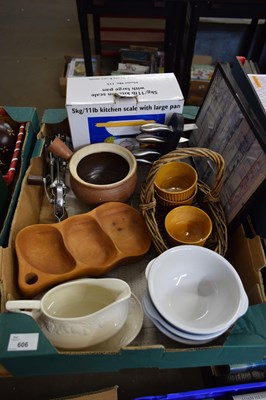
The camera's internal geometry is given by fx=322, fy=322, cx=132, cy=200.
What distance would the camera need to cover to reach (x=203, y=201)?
733 mm

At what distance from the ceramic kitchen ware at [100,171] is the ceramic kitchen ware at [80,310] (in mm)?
200

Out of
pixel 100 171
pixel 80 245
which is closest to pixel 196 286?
pixel 80 245

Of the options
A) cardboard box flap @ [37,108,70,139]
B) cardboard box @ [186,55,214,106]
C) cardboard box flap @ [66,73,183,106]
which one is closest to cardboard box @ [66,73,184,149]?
cardboard box flap @ [66,73,183,106]

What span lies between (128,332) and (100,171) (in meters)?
0.38

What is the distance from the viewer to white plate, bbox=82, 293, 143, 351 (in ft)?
1.83

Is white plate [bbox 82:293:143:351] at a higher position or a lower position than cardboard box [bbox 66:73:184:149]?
lower

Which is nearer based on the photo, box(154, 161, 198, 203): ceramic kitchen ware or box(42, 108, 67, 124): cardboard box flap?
box(154, 161, 198, 203): ceramic kitchen ware

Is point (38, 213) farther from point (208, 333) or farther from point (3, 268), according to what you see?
point (208, 333)

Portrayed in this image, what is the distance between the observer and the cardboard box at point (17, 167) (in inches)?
25.9

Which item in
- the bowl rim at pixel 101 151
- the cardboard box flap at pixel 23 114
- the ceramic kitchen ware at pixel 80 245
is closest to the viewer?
the ceramic kitchen ware at pixel 80 245

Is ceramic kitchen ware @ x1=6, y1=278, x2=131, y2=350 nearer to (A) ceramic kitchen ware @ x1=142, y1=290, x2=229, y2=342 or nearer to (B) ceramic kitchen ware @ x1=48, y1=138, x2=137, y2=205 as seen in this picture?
(A) ceramic kitchen ware @ x1=142, y1=290, x2=229, y2=342

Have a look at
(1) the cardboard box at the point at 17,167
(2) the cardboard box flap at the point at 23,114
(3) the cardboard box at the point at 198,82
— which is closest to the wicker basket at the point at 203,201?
(1) the cardboard box at the point at 17,167

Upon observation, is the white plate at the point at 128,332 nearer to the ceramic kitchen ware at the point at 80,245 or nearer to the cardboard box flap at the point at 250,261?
the ceramic kitchen ware at the point at 80,245

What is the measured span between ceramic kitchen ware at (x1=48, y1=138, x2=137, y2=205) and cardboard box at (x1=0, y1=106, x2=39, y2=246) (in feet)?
0.26
